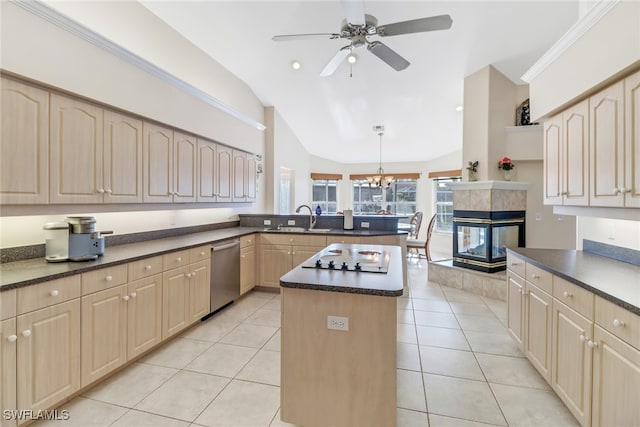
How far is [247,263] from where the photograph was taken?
3967mm

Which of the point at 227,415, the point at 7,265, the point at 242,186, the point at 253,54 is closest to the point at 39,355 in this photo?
the point at 7,265

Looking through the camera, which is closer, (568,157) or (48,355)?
(48,355)

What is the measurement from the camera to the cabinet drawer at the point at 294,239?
3.95 meters

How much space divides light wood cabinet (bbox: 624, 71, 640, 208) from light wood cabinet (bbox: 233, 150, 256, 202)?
3.97m

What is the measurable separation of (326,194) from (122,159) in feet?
21.4

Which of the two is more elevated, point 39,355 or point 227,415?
point 39,355

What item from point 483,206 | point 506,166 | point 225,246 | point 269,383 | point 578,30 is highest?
point 578,30

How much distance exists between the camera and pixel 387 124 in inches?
238

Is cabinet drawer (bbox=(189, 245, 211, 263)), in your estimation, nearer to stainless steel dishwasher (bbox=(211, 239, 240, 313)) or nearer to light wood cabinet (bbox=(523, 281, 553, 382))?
stainless steel dishwasher (bbox=(211, 239, 240, 313))

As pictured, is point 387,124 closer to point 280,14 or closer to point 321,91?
point 321,91

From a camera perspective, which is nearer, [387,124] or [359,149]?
[387,124]

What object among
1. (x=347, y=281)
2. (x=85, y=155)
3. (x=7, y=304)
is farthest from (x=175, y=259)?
(x=347, y=281)

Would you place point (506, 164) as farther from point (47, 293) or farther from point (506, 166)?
point (47, 293)

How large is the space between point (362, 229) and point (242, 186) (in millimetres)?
1953
